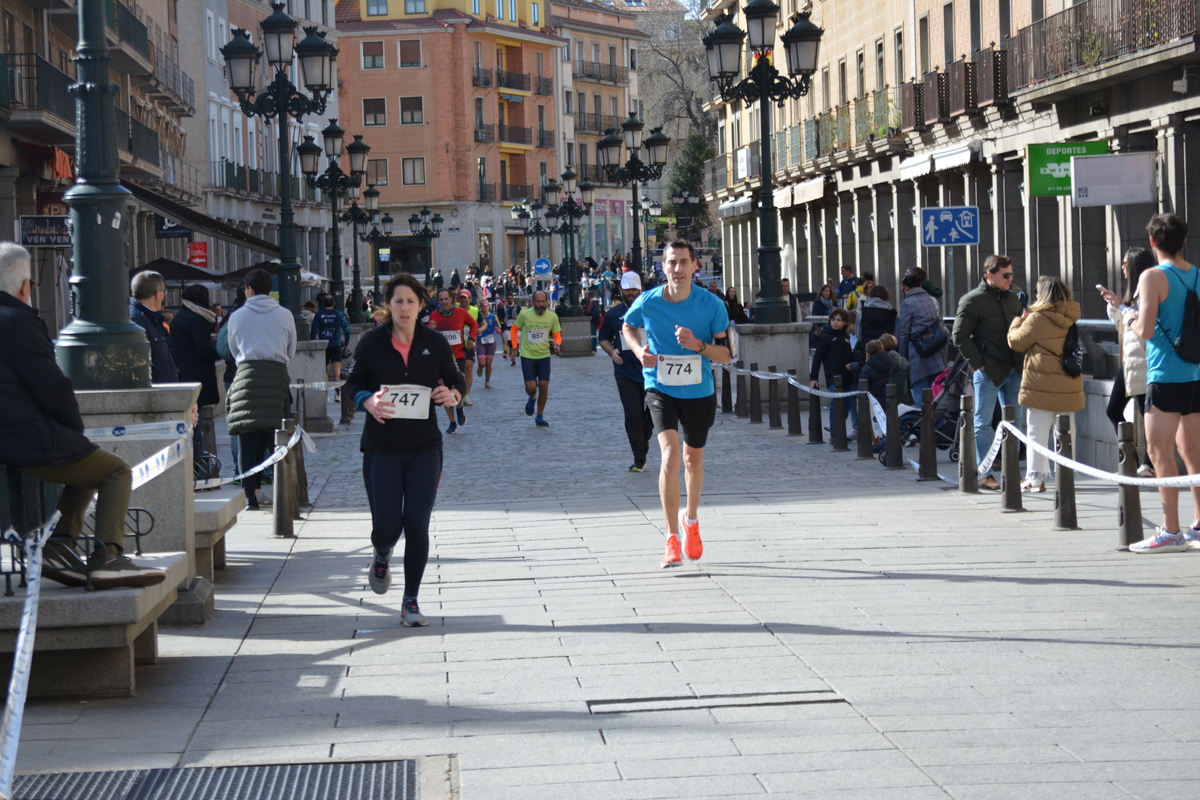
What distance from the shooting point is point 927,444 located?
13.4 meters

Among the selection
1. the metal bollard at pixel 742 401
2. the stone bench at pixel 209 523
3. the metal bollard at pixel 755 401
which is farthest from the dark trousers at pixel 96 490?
the metal bollard at pixel 742 401

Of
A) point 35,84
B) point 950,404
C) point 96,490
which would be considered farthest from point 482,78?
point 96,490

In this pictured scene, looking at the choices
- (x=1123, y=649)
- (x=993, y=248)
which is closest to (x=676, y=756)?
(x=1123, y=649)

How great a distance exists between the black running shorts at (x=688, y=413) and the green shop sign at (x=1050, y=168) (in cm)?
1427

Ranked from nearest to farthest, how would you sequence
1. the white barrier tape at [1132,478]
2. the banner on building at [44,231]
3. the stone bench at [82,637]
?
the stone bench at [82,637] → the white barrier tape at [1132,478] → the banner on building at [44,231]

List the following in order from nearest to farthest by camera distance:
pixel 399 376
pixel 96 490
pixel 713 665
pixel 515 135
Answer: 1. pixel 713 665
2. pixel 96 490
3. pixel 399 376
4. pixel 515 135

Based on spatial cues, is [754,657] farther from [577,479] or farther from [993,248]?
[993,248]

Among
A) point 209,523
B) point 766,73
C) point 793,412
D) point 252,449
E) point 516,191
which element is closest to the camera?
point 209,523

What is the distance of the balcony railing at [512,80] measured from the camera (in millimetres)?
94438

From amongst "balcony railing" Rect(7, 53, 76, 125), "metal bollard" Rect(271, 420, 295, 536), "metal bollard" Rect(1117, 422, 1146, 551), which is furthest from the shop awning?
"metal bollard" Rect(1117, 422, 1146, 551)

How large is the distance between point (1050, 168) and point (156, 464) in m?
17.4

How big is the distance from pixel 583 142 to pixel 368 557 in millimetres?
95448

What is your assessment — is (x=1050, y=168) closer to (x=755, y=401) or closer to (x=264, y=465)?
(x=755, y=401)

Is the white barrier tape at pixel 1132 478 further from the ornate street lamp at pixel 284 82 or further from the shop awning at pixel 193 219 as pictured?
the shop awning at pixel 193 219
